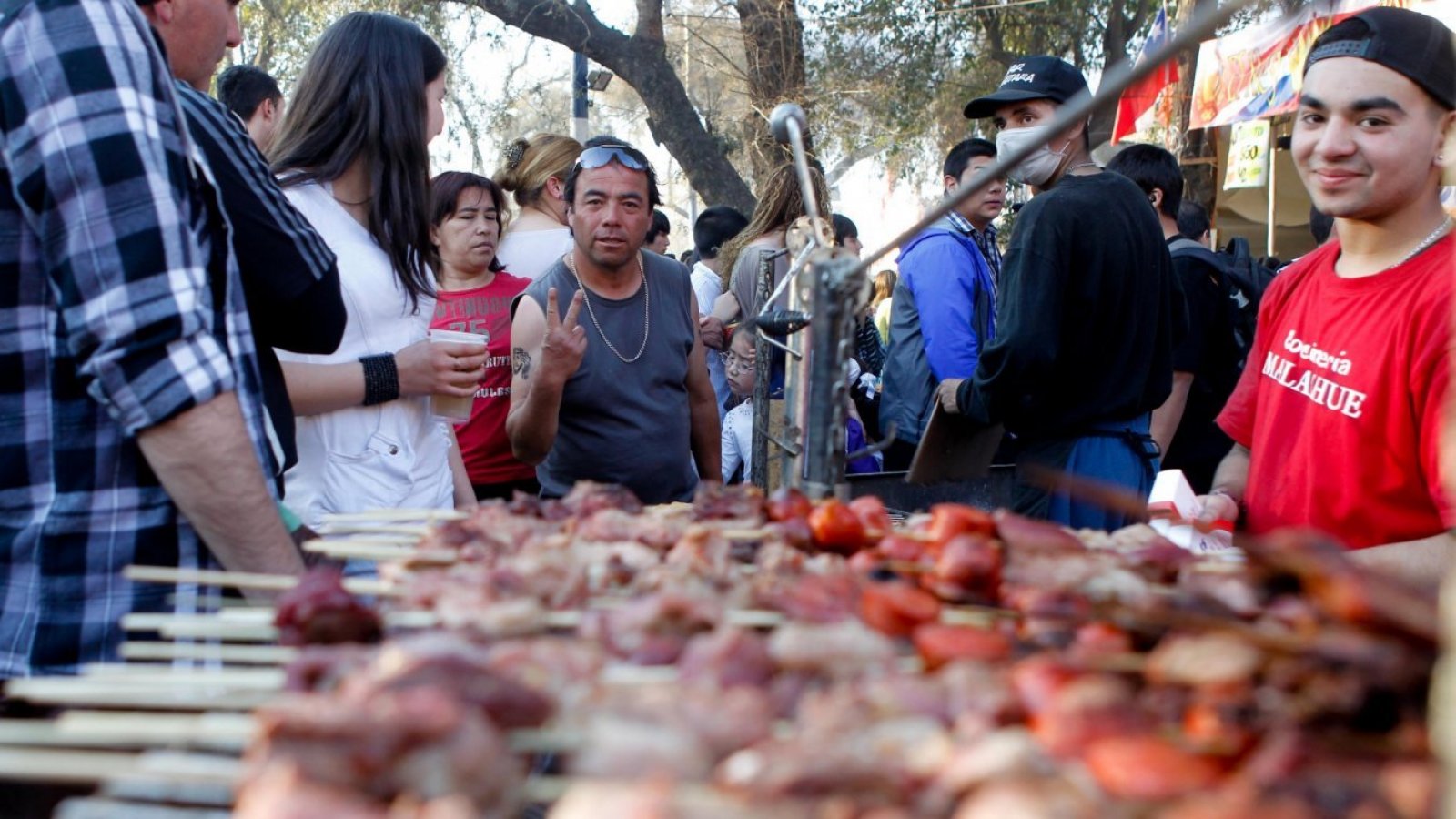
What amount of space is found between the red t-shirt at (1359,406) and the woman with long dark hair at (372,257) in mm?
2109

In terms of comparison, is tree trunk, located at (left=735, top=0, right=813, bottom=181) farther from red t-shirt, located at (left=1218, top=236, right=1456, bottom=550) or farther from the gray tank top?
red t-shirt, located at (left=1218, top=236, right=1456, bottom=550)

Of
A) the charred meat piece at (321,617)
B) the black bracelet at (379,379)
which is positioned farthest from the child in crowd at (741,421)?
the charred meat piece at (321,617)

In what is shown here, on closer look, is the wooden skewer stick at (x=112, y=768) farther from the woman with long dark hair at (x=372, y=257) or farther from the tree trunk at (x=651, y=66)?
the tree trunk at (x=651, y=66)

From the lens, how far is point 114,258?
2.00 meters

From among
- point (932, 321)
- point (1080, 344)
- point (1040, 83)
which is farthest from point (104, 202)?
point (932, 321)

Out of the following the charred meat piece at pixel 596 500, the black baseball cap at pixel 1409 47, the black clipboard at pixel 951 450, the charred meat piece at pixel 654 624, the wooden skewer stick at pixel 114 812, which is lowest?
the black clipboard at pixel 951 450

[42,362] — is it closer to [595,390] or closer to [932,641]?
[932,641]

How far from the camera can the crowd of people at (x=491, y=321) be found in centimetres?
204

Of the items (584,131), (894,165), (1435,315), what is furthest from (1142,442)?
(894,165)

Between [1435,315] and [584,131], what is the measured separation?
11162 millimetres

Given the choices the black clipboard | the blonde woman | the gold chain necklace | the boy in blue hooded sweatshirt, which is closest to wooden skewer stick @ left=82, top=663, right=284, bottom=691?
the black clipboard

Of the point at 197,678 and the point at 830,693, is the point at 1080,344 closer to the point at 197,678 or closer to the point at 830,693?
the point at 830,693

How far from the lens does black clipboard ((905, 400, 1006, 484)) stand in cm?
355

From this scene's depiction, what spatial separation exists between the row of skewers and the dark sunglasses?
2.98 metres
